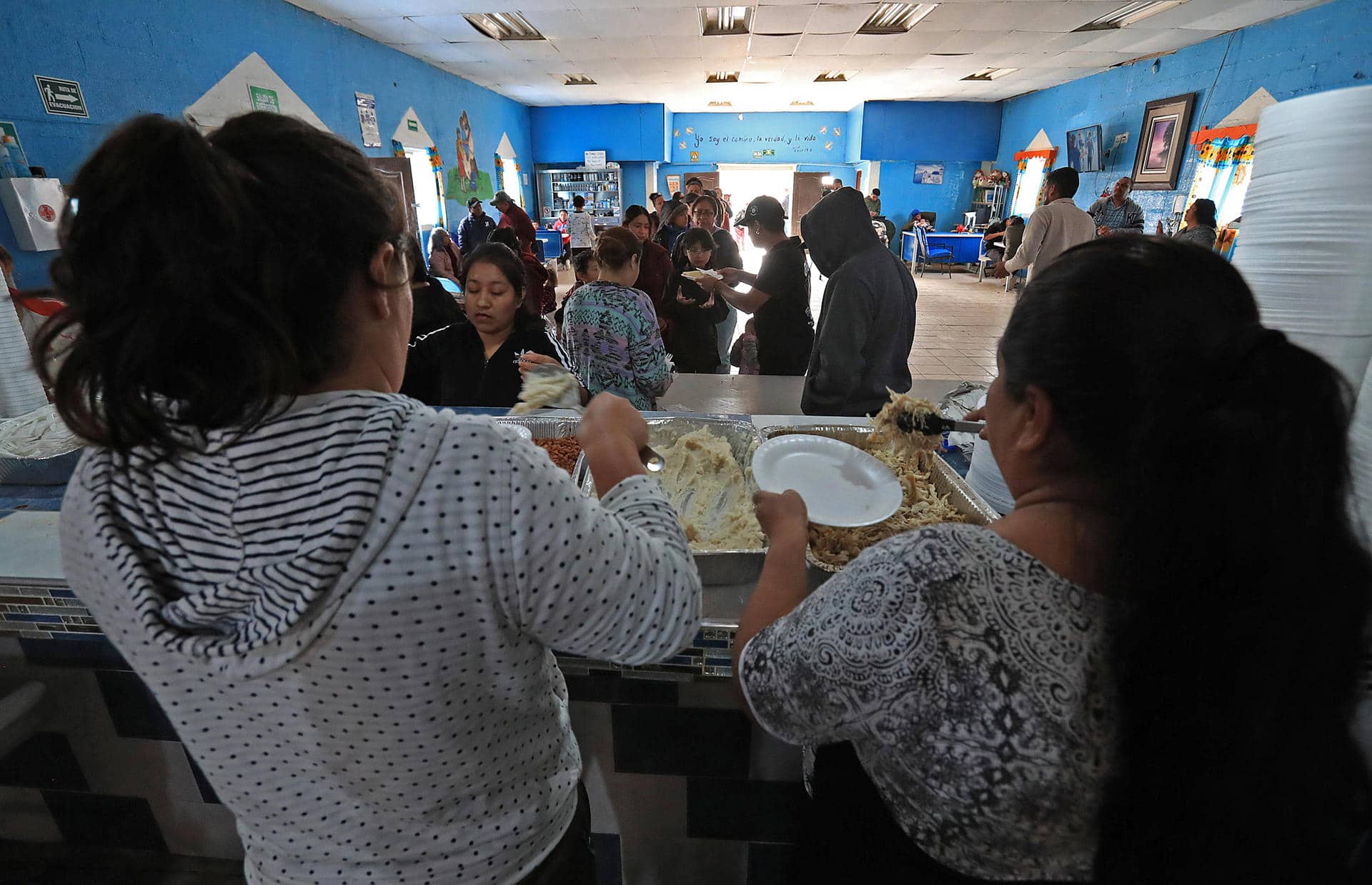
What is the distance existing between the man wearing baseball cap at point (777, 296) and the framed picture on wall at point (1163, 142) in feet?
26.2

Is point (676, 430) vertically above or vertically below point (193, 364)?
below

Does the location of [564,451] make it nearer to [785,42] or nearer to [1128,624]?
[1128,624]

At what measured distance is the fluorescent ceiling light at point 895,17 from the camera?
6984mm

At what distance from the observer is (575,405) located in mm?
1558

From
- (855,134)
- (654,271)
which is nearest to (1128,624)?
(654,271)

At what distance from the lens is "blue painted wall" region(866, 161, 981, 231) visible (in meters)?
15.3

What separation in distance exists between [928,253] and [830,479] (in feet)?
47.1

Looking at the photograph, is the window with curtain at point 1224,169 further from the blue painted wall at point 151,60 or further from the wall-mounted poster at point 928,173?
the blue painted wall at point 151,60

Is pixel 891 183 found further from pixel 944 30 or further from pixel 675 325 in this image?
Result: pixel 675 325

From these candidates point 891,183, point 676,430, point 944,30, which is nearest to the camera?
point 676,430

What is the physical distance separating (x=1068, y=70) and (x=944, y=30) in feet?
14.1

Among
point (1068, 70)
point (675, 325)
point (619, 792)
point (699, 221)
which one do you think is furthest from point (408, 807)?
point (1068, 70)

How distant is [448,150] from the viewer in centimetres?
1026

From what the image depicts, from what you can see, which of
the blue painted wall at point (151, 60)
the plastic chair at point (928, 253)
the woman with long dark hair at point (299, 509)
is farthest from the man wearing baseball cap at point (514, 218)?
the plastic chair at point (928, 253)
